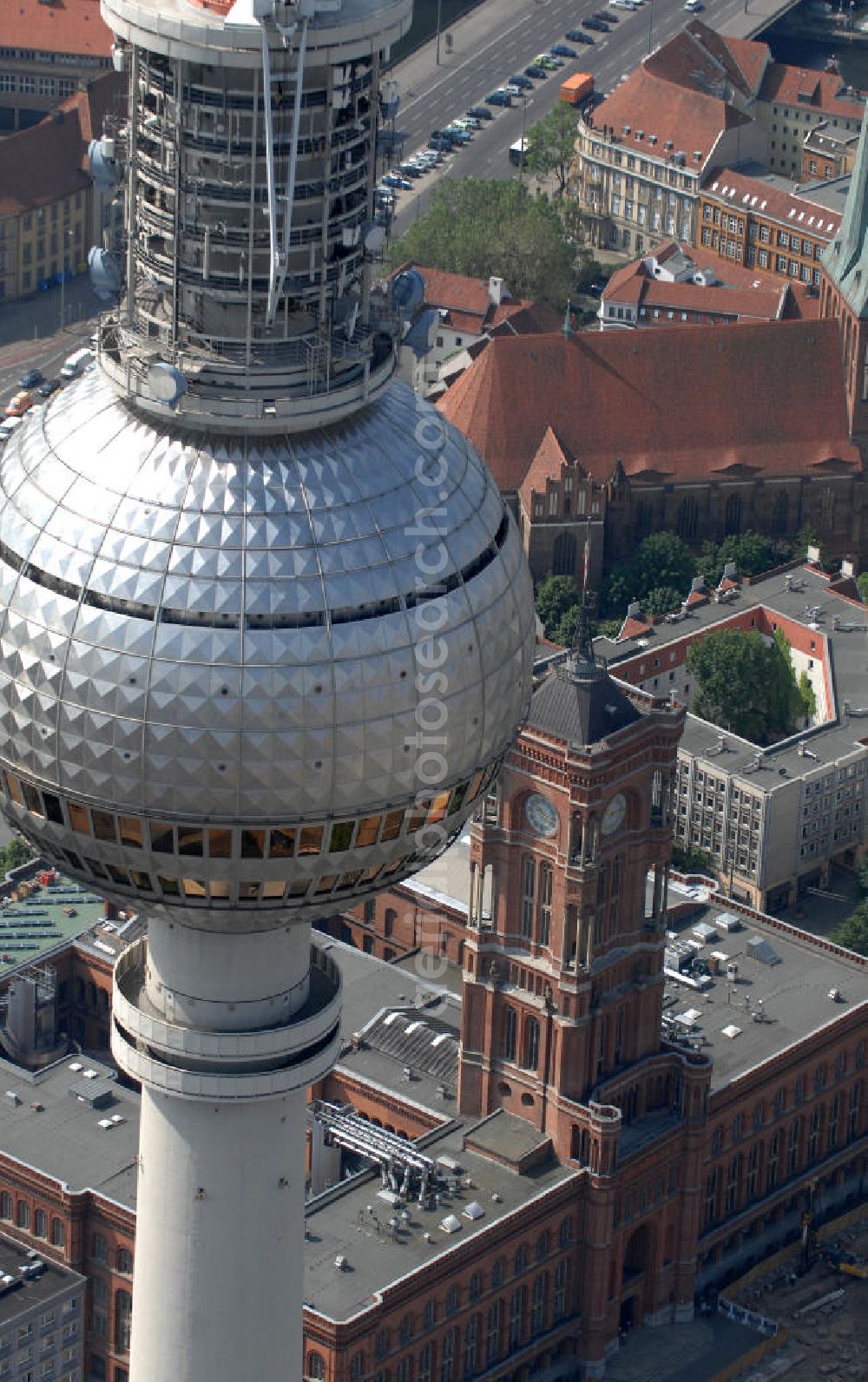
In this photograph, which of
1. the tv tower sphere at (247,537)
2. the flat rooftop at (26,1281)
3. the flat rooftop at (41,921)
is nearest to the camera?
the tv tower sphere at (247,537)

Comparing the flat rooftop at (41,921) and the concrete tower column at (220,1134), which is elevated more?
the concrete tower column at (220,1134)

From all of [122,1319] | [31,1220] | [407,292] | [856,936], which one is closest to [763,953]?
[856,936]

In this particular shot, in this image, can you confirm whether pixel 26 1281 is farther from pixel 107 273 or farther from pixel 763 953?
pixel 107 273

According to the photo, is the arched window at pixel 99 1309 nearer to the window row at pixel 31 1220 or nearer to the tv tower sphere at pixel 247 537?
the window row at pixel 31 1220

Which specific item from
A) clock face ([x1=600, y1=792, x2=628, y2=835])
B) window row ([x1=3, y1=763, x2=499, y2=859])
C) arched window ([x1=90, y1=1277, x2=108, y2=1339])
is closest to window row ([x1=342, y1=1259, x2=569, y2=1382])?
arched window ([x1=90, y1=1277, x2=108, y2=1339])

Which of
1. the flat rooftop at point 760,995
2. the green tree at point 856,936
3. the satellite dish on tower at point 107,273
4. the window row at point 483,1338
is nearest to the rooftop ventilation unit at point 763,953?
the flat rooftop at point 760,995

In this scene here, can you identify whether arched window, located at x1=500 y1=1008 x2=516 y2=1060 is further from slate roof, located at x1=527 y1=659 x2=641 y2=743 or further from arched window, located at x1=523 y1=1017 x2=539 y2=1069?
slate roof, located at x1=527 y1=659 x2=641 y2=743
